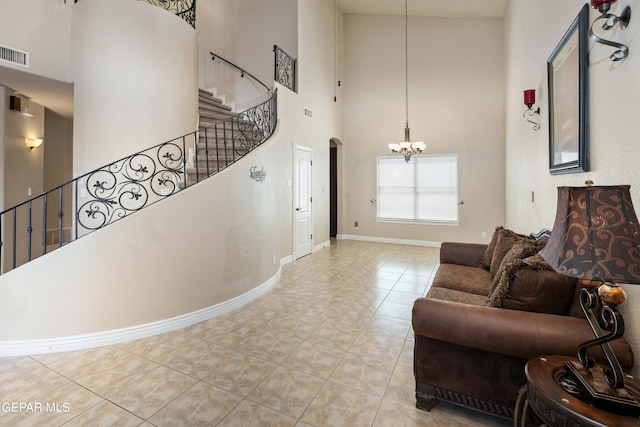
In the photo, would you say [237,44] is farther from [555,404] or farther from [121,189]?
[555,404]

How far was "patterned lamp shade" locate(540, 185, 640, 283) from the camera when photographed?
1053mm

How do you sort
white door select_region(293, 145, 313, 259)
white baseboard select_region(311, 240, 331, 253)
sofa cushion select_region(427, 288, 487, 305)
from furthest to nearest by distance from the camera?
1. white baseboard select_region(311, 240, 331, 253)
2. white door select_region(293, 145, 313, 259)
3. sofa cushion select_region(427, 288, 487, 305)

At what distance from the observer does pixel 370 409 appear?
1.95 m

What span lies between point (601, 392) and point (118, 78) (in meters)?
5.85

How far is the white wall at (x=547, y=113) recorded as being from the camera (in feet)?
4.96

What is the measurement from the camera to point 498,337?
5.43ft

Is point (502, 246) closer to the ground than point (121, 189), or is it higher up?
closer to the ground

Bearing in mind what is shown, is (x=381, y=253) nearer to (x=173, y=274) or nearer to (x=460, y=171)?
(x=460, y=171)

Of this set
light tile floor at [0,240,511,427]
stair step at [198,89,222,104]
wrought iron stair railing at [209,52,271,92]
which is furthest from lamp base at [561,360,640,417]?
wrought iron stair railing at [209,52,271,92]

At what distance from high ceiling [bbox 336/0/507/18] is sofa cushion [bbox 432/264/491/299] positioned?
5718 millimetres

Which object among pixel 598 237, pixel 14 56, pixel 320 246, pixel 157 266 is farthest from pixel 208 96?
pixel 598 237

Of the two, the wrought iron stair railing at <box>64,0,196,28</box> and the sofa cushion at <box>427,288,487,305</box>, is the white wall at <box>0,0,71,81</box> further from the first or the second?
the sofa cushion at <box>427,288,487,305</box>

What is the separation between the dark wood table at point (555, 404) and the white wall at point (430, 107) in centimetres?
606

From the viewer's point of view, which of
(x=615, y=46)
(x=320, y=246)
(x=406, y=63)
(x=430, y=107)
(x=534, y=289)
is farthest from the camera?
(x=406, y=63)
